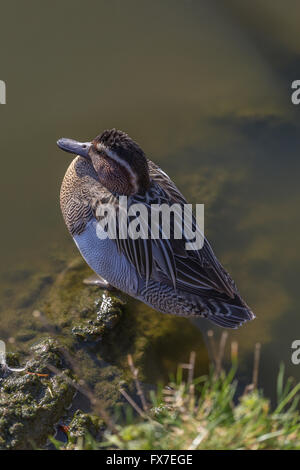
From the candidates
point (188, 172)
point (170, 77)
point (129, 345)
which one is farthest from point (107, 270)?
point (170, 77)

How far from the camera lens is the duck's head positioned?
4152 mm

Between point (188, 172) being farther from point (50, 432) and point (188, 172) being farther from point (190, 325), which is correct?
point (50, 432)

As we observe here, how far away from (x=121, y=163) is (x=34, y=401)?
72.2 inches

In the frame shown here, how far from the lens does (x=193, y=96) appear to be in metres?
6.11

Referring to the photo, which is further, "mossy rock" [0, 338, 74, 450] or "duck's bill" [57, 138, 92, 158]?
"duck's bill" [57, 138, 92, 158]

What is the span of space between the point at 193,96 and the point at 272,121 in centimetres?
91

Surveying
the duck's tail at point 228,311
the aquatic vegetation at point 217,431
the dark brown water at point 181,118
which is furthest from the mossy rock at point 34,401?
the duck's tail at point 228,311

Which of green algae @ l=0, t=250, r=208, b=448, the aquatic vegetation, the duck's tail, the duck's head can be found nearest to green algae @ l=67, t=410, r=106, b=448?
green algae @ l=0, t=250, r=208, b=448

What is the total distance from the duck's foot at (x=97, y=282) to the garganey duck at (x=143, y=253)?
1.05ft

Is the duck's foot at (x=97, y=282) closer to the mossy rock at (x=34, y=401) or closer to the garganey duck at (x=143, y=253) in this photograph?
the garganey duck at (x=143, y=253)

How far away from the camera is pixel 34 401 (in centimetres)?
386

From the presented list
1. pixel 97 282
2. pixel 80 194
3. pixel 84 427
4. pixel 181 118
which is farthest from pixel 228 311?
pixel 181 118

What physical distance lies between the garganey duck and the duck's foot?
0.32 meters

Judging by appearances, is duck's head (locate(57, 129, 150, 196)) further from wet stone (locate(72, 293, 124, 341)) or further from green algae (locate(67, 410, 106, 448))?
green algae (locate(67, 410, 106, 448))
